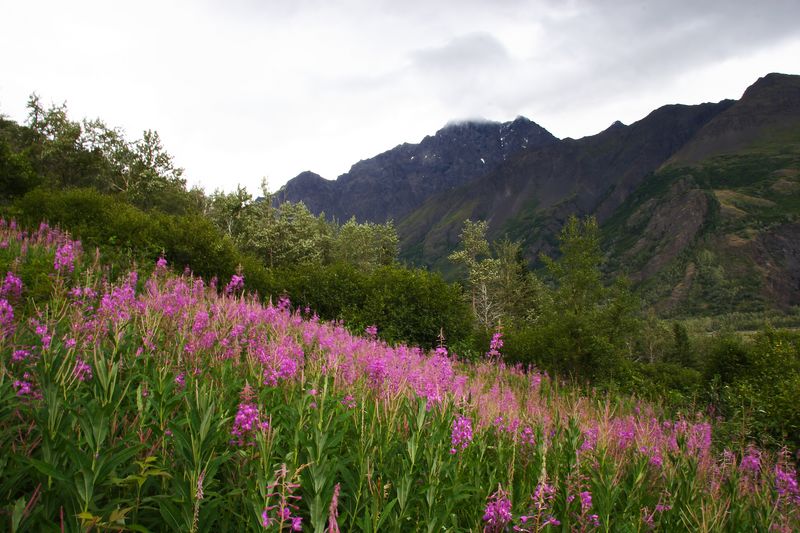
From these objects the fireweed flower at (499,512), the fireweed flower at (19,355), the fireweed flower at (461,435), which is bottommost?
the fireweed flower at (499,512)

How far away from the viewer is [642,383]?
1449 cm

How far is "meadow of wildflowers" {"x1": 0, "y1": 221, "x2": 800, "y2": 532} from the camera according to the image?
1.80 metres

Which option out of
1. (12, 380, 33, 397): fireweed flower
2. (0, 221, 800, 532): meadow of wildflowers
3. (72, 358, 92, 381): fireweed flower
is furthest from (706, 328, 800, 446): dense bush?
(12, 380, 33, 397): fireweed flower

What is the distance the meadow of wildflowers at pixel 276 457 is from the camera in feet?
5.90

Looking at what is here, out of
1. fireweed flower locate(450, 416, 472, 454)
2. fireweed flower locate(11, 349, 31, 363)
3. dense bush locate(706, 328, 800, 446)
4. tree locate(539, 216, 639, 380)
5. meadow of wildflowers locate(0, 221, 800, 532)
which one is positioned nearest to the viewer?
meadow of wildflowers locate(0, 221, 800, 532)

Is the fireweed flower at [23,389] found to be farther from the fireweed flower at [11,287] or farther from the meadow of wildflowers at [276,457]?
the fireweed flower at [11,287]

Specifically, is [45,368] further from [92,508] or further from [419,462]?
[419,462]

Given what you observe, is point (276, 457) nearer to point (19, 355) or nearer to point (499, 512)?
point (499, 512)

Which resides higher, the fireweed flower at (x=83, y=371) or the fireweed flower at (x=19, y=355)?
the fireweed flower at (x=19, y=355)

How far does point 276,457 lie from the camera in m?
2.31

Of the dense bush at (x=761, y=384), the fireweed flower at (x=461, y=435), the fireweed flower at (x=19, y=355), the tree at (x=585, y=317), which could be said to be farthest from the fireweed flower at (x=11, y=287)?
the tree at (x=585, y=317)

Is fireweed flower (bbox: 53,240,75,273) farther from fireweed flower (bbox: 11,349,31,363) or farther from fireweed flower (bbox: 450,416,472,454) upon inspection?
Result: fireweed flower (bbox: 450,416,472,454)

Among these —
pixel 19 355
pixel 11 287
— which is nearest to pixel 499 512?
pixel 19 355

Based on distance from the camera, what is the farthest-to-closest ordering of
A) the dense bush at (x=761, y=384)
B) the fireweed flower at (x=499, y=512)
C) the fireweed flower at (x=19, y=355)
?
the dense bush at (x=761, y=384)
the fireweed flower at (x=19, y=355)
the fireweed flower at (x=499, y=512)
